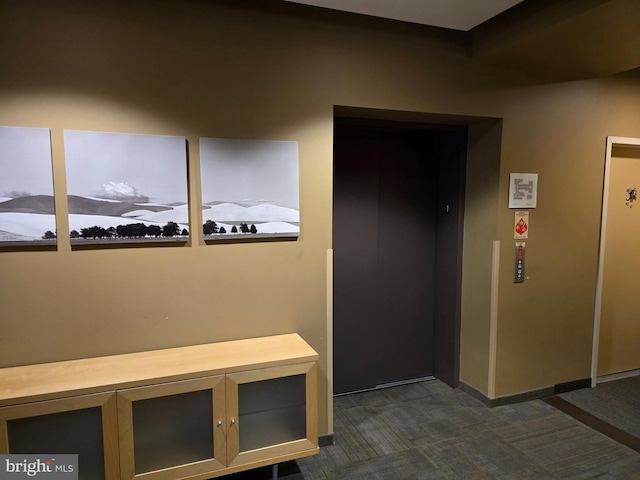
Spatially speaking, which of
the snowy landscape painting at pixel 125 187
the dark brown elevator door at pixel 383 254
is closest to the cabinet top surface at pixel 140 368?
the snowy landscape painting at pixel 125 187

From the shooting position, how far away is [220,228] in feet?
7.18

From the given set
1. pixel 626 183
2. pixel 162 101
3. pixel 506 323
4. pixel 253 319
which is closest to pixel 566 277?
pixel 506 323

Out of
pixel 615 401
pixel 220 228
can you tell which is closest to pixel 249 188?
pixel 220 228

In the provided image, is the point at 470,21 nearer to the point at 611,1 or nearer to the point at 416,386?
the point at 611,1

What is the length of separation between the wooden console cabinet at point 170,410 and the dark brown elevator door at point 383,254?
1.03 m

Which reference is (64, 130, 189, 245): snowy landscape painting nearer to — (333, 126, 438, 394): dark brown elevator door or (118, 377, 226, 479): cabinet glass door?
(118, 377, 226, 479): cabinet glass door

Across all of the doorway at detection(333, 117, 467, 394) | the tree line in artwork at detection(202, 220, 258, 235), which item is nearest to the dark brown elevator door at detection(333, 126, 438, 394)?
the doorway at detection(333, 117, 467, 394)

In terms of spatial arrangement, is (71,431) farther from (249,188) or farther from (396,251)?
(396,251)

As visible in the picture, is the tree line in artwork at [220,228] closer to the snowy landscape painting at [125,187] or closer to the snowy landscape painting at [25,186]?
the snowy landscape painting at [125,187]

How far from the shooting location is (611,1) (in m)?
1.86

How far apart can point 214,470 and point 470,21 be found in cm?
282

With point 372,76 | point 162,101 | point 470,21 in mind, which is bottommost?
point 162,101

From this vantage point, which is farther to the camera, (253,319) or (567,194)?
(567,194)

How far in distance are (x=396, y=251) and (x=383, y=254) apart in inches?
4.9
